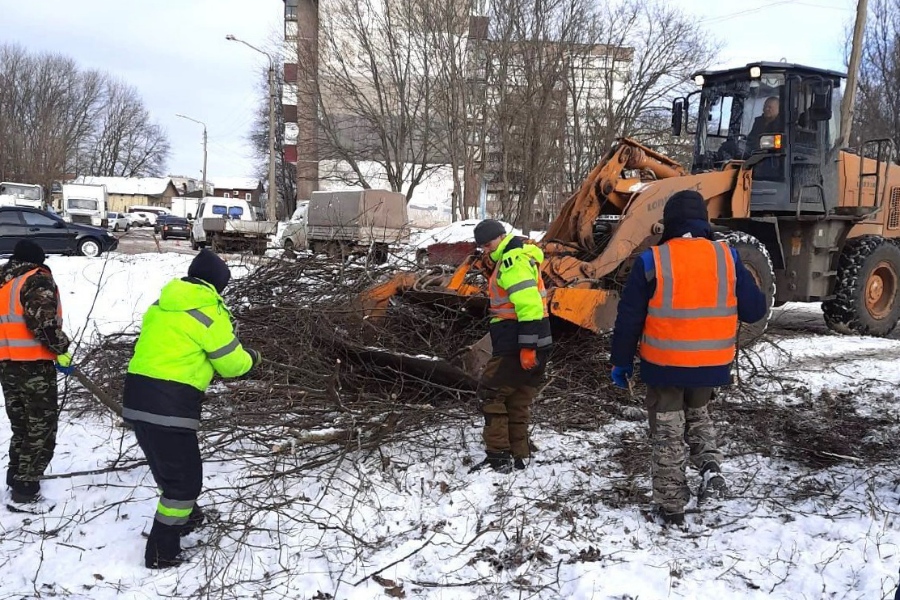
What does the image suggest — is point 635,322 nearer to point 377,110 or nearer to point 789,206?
point 789,206

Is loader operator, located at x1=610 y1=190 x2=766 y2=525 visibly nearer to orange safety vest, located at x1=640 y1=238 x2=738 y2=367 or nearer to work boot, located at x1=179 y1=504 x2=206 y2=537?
orange safety vest, located at x1=640 y1=238 x2=738 y2=367

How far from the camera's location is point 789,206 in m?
8.18

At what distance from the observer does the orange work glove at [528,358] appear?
13.9ft

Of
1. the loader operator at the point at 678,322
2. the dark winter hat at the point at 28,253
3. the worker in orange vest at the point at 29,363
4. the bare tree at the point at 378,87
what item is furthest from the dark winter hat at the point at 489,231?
the bare tree at the point at 378,87

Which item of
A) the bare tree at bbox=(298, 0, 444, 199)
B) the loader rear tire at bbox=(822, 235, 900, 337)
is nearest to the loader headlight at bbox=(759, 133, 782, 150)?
the loader rear tire at bbox=(822, 235, 900, 337)

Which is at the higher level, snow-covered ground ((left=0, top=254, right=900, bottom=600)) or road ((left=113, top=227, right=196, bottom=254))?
road ((left=113, top=227, right=196, bottom=254))

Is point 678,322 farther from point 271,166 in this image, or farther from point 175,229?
point 175,229

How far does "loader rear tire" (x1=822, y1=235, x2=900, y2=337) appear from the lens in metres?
8.78

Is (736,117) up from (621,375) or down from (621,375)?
up

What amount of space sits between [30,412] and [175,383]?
5.27 feet

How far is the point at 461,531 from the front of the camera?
145 inches

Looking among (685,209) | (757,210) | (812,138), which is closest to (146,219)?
(757,210)

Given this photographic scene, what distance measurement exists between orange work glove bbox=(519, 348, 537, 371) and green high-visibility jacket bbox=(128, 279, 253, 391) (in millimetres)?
1724

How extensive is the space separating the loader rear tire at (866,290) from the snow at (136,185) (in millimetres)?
69935
